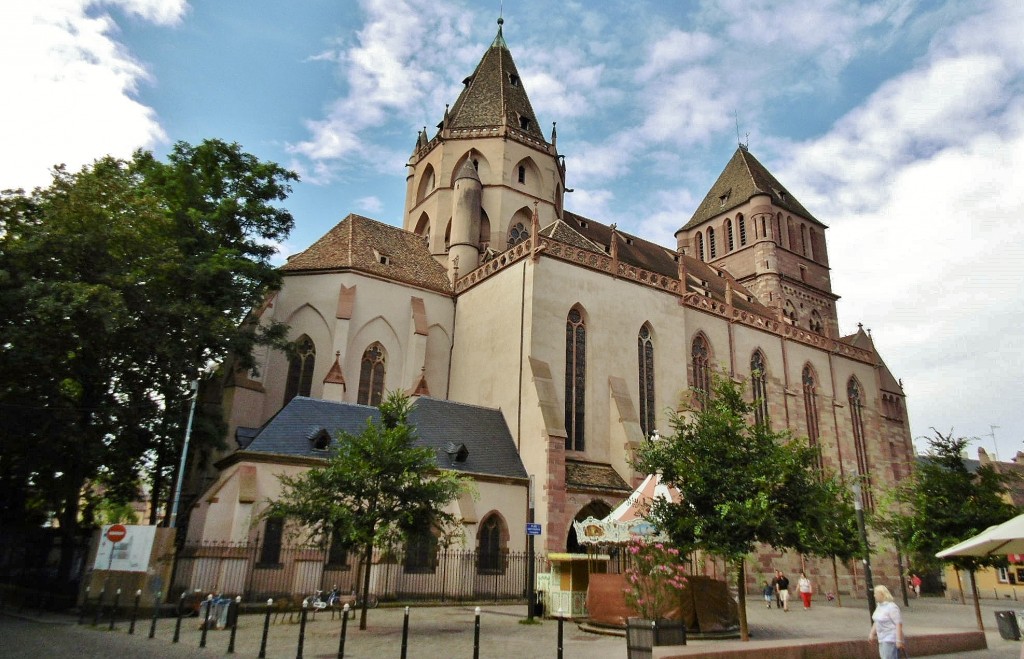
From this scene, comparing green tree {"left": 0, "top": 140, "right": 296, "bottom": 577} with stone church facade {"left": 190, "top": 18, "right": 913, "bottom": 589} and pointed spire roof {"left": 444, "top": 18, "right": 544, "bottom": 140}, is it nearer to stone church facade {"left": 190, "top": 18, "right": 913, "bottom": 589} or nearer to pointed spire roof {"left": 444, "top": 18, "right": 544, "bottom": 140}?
stone church facade {"left": 190, "top": 18, "right": 913, "bottom": 589}

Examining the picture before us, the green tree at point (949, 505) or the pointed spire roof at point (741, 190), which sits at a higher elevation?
the pointed spire roof at point (741, 190)

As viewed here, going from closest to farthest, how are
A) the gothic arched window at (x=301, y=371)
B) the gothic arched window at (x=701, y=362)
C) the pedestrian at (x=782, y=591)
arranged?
the pedestrian at (x=782, y=591) → the gothic arched window at (x=301, y=371) → the gothic arched window at (x=701, y=362)

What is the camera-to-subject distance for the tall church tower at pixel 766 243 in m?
42.6

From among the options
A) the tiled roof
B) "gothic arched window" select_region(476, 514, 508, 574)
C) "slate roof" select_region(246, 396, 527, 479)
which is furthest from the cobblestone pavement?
the tiled roof

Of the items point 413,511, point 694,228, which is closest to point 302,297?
point 413,511

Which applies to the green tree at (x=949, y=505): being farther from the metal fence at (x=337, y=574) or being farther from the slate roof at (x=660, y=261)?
the slate roof at (x=660, y=261)

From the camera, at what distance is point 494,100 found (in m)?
35.7

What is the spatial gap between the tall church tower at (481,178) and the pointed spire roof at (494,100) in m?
0.06

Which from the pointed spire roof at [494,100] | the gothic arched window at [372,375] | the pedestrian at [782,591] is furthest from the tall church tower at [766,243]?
the gothic arched window at [372,375]

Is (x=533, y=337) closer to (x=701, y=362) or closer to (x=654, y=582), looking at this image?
(x=701, y=362)

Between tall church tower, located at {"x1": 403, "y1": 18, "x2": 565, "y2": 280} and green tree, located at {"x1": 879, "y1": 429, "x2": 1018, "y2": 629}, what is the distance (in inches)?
741

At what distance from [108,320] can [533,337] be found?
13.1 meters

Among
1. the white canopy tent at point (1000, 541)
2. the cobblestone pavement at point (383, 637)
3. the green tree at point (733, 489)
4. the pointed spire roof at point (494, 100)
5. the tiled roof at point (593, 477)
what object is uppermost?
the pointed spire roof at point (494, 100)

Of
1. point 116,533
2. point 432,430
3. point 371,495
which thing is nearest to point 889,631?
point 371,495
